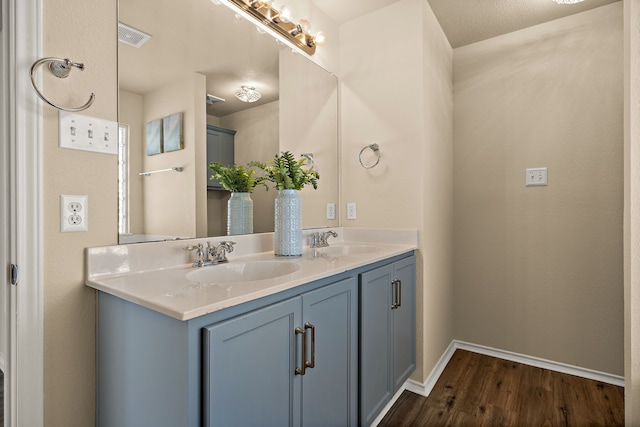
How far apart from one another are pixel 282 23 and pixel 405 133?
896mm

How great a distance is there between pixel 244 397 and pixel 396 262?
1.03 meters

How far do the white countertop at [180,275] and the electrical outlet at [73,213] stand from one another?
81 millimetres

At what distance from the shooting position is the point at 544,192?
2176 millimetres

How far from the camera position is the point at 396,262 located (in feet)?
5.45

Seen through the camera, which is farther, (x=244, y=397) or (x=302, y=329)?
(x=302, y=329)

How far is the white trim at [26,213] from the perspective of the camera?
0.89m

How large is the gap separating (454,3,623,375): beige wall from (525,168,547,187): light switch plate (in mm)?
33

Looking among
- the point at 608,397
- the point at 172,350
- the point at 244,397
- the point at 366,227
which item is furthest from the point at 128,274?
the point at 608,397

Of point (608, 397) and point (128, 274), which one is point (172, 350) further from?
point (608, 397)

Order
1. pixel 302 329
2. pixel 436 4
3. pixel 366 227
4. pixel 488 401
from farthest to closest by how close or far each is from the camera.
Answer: pixel 366 227 < pixel 436 4 < pixel 488 401 < pixel 302 329

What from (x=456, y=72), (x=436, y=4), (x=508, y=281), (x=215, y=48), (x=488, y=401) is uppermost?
(x=436, y=4)

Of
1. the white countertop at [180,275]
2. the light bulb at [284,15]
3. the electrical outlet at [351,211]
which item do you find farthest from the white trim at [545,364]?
the light bulb at [284,15]

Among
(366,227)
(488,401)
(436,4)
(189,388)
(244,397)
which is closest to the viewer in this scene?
(189,388)

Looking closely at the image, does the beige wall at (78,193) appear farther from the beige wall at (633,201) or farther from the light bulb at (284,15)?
the beige wall at (633,201)
